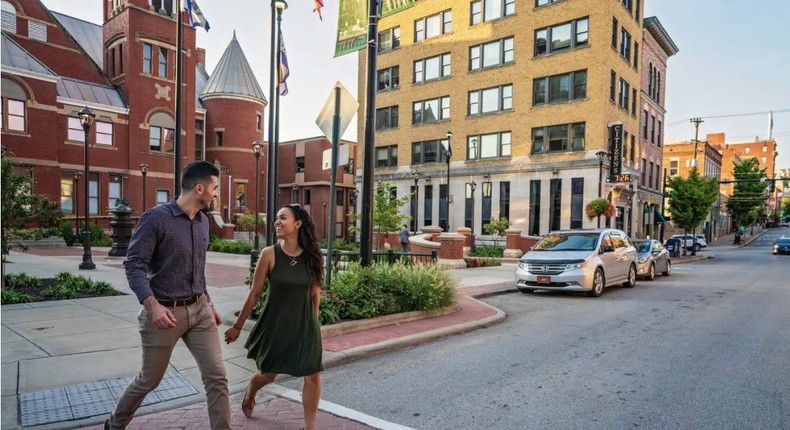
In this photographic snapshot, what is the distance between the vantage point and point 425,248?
21172mm

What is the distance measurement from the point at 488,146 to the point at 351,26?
26.2 meters

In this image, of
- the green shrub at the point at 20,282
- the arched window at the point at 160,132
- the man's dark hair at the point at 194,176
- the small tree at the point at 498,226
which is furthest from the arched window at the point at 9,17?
the man's dark hair at the point at 194,176

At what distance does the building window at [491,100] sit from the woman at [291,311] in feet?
100

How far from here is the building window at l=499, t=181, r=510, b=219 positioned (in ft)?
106

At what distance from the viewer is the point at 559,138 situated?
29922 mm

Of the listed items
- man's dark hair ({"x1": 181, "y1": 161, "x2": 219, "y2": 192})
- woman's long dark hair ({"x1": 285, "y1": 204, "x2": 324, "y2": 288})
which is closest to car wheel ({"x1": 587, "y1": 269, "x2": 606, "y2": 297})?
woman's long dark hair ({"x1": 285, "y1": 204, "x2": 324, "y2": 288})

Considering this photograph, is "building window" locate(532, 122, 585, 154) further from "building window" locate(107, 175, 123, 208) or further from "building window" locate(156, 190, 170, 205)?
"building window" locate(107, 175, 123, 208)

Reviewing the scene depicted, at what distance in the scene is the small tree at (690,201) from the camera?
3284 centimetres

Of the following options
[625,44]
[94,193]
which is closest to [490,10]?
[625,44]

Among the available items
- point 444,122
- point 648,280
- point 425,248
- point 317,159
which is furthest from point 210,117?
point 648,280

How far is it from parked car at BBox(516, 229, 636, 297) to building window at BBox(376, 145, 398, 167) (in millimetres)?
26311

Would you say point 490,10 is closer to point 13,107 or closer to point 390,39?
point 390,39

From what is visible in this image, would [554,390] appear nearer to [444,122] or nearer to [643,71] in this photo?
[444,122]

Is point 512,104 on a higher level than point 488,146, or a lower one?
higher
